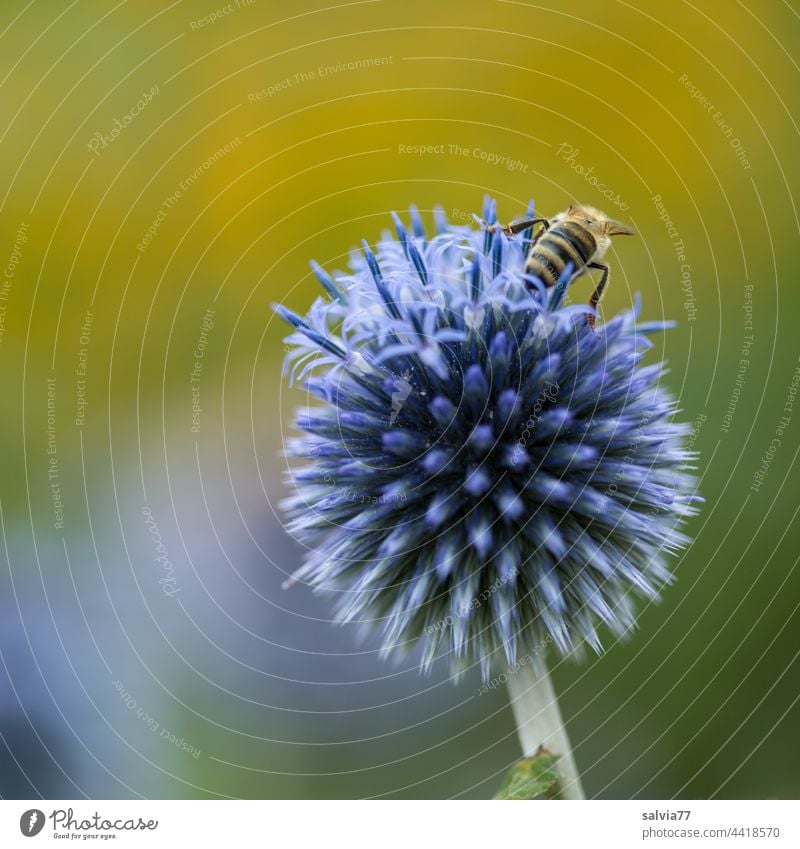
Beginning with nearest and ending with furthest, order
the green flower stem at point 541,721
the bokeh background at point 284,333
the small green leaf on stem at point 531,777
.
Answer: the small green leaf on stem at point 531,777 → the green flower stem at point 541,721 → the bokeh background at point 284,333

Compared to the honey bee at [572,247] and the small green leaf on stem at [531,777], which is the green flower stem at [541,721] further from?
the honey bee at [572,247]

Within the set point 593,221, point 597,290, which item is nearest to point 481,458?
point 597,290

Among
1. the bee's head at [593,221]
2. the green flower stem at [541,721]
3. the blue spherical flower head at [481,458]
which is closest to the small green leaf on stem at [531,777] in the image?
the green flower stem at [541,721]

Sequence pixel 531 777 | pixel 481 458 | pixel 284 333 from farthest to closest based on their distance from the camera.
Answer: pixel 284 333 → pixel 481 458 → pixel 531 777

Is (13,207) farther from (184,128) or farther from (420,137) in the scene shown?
(420,137)

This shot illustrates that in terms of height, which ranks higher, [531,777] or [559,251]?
[559,251]

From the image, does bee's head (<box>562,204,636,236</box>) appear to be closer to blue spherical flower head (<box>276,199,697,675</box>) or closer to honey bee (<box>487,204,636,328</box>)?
honey bee (<box>487,204,636,328</box>)

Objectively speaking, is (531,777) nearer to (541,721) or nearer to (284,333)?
(541,721)

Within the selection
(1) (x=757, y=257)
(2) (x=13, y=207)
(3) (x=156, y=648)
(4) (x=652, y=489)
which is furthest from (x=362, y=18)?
(3) (x=156, y=648)
